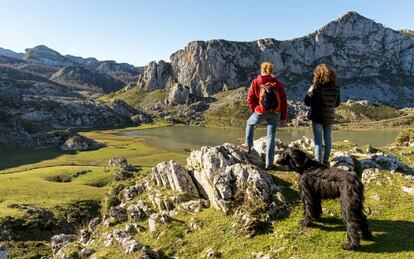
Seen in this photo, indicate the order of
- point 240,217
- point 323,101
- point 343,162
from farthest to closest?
point 343,162
point 323,101
point 240,217

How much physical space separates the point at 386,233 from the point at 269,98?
812cm

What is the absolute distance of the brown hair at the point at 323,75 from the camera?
→ 17.4m

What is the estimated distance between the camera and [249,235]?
54.1 feet

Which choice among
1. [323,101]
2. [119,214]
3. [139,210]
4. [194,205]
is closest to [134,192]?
[119,214]

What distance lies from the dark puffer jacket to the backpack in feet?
5.42

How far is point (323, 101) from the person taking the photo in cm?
1802

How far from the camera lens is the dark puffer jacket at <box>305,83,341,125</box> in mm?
17844

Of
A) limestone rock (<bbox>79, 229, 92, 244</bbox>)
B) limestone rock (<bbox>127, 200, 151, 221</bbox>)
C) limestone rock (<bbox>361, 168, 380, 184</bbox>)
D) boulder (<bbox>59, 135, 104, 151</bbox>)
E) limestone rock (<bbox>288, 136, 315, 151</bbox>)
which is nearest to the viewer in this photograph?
limestone rock (<bbox>361, 168, 380, 184</bbox>)

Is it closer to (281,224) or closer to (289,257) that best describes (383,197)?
(281,224)

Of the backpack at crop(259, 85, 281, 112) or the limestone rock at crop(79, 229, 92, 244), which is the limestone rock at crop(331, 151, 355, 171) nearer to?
the backpack at crop(259, 85, 281, 112)

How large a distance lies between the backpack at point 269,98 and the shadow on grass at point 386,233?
242 inches

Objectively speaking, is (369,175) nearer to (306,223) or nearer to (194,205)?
(306,223)

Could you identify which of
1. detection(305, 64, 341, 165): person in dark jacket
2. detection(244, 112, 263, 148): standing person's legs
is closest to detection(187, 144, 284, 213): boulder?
detection(244, 112, 263, 148): standing person's legs

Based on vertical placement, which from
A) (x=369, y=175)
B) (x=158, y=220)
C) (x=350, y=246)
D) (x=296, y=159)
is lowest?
(x=158, y=220)
